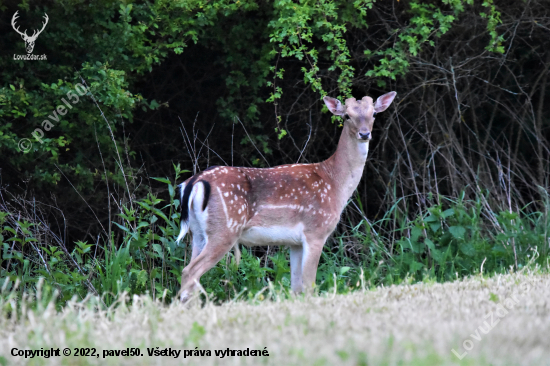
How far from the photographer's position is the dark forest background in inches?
268

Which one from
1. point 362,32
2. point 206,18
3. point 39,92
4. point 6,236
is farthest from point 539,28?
point 6,236

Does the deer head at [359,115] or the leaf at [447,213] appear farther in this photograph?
the leaf at [447,213]

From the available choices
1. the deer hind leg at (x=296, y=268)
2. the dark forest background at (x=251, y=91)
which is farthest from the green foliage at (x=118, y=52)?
the deer hind leg at (x=296, y=268)

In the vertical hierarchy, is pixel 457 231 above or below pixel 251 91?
below

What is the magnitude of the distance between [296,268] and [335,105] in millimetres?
1535

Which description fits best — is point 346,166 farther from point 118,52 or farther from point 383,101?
point 118,52

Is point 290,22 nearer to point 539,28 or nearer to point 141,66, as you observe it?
point 141,66

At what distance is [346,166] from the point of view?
587 centimetres

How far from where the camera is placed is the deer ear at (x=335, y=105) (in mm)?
6020

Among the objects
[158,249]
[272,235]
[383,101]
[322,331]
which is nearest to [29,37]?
[158,249]

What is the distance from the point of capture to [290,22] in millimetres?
6816

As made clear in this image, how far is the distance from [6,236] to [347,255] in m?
3.58

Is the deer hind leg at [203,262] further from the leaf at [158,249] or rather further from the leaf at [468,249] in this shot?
the leaf at [468,249]

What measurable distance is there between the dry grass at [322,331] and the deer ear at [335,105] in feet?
8.23
